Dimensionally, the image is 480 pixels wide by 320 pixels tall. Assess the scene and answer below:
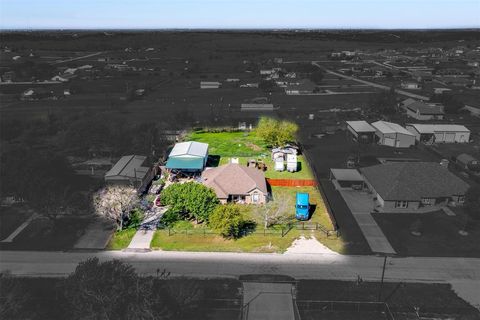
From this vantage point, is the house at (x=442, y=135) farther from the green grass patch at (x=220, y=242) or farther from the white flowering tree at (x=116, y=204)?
the white flowering tree at (x=116, y=204)

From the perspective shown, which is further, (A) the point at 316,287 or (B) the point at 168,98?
(B) the point at 168,98

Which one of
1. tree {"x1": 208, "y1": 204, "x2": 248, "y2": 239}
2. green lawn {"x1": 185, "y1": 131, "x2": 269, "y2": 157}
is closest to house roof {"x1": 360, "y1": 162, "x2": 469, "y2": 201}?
tree {"x1": 208, "y1": 204, "x2": 248, "y2": 239}

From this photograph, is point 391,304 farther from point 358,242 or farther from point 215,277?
point 215,277

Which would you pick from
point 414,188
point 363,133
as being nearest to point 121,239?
point 414,188

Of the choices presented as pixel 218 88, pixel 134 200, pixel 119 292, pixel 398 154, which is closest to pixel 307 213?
pixel 134 200

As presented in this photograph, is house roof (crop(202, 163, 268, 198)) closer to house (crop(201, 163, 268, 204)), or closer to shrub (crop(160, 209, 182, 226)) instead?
house (crop(201, 163, 268, 204))

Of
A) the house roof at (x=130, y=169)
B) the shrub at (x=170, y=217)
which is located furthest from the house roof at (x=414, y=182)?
the house roof at (x=130, y=169)

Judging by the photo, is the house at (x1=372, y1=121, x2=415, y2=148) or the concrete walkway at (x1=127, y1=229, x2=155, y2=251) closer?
the concrete walkway at (x1=127, y1=229, x2=155, y2=251)
